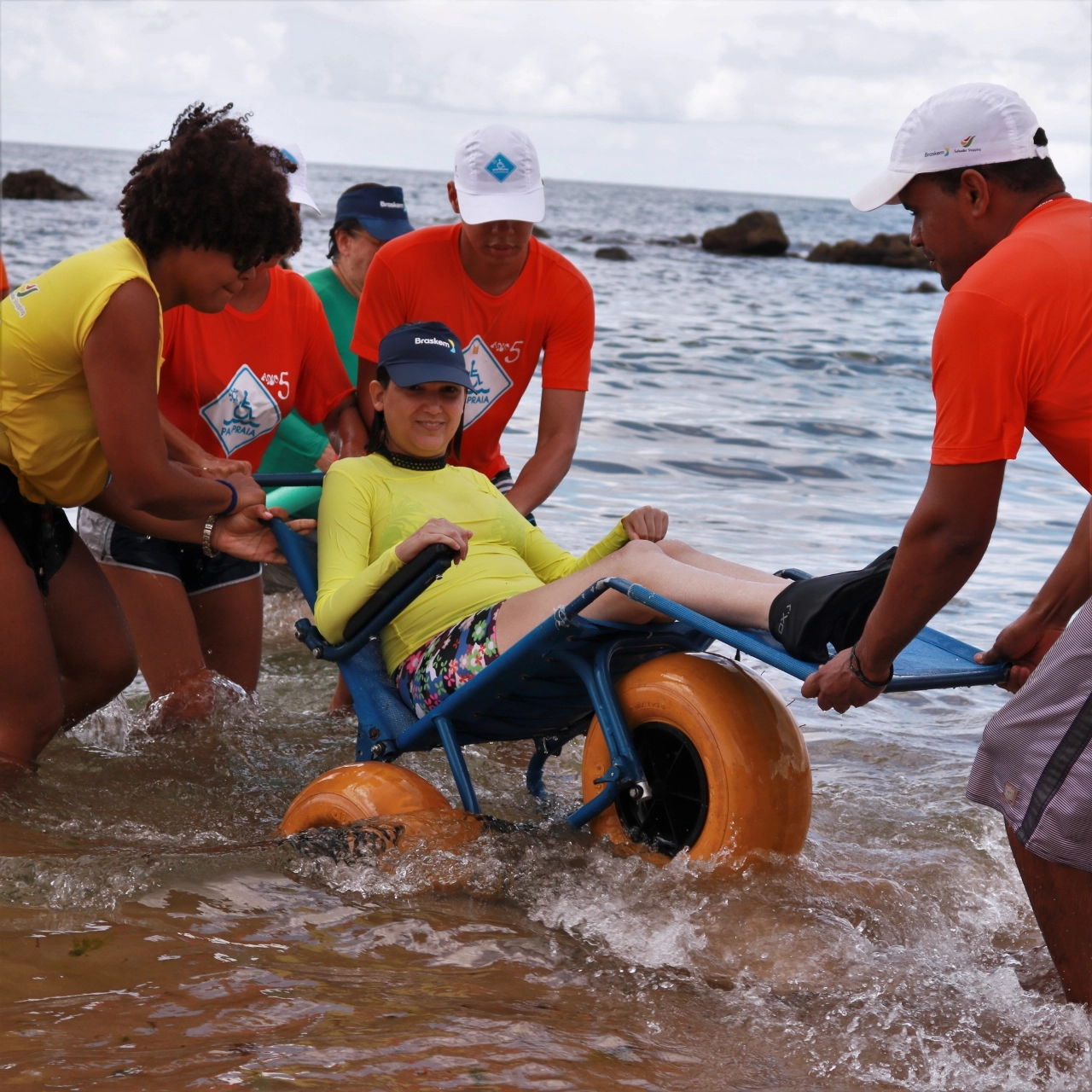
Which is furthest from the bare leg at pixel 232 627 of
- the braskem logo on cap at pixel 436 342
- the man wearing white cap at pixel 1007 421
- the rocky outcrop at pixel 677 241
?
the rocky outcrop at pixel 677 241

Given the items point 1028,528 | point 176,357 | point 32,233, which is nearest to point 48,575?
point 176,357

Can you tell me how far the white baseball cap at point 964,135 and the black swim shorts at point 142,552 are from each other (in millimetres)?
2361

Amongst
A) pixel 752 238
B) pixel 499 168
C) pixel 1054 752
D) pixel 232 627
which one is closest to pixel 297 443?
pixel 232 627

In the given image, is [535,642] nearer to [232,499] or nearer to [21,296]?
[232,499]

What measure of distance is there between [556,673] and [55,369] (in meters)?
1.49

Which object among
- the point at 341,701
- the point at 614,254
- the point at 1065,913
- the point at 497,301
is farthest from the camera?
the point at 614,254

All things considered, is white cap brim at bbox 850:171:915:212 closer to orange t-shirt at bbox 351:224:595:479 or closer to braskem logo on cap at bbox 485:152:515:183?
braskem logo on cap at bbox 485:152:515:183

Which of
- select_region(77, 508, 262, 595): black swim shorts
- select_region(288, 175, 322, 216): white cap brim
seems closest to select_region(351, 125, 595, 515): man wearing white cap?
select_region(288, 175, 322, 216): white cap brim

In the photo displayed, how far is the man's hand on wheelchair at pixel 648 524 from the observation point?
144 inches

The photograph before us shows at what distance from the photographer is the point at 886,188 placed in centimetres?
276

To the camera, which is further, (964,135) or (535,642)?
(535,642)

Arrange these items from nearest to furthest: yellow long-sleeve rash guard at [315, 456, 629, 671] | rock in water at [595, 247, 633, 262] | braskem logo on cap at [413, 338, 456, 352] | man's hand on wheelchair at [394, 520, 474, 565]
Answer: man's hand on wheelchair at [394, 520, 474, 565]
yellow long-sleeve rash guard at [315, 456, 629, 671]
braskem logo on cap at [413, 338, 456, 352]
rock in water at [595, 247, 633, 262]

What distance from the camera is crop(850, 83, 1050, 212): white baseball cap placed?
266 centimetres

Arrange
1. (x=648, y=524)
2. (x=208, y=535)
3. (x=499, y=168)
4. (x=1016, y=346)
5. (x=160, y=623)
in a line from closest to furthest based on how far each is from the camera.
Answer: (x=1016, y=346)
(x=648, y=524)
(x=208, y=535)
(x=160, y=623)
(x=499, y=168)
